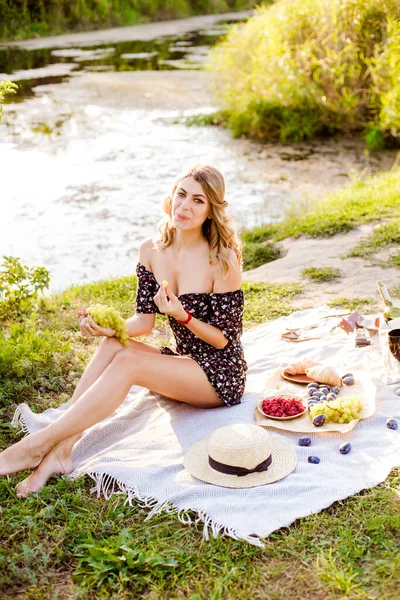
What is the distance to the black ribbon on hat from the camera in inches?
135

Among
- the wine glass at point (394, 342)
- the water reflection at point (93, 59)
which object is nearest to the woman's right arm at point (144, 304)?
the wine glass at point (394, 342)

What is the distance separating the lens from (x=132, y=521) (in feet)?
10.8

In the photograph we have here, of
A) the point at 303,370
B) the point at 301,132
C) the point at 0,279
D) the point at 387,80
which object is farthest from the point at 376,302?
the point at 301,132

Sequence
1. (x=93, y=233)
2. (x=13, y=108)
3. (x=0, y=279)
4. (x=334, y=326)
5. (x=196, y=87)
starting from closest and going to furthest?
(x=334, y=326), (x=0, y=279), (x=93, y=233), (x=13, y=108), (x=196, y=87)

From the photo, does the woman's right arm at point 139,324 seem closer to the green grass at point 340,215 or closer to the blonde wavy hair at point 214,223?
the blonde wavy hair at point 214,223

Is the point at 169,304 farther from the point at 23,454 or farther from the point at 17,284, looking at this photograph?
the point at 17,284

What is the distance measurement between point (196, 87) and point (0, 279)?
13.1m

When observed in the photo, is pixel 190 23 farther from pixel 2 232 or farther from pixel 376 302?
pixel 376 302

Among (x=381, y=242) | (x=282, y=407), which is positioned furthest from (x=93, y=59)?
(x=282, y=407)

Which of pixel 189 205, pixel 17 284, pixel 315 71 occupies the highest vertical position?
pixel 315 71

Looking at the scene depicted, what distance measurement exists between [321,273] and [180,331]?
276cm

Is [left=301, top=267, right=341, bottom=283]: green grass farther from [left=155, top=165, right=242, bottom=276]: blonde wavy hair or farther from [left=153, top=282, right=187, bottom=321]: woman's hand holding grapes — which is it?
[left=153, top=282, right=187, bottom=321]: woman's hand holding grapes

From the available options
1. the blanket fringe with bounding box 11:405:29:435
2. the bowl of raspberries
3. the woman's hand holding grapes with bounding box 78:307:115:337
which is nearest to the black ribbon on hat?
the bowl of raspberries

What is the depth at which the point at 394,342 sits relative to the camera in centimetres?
431
